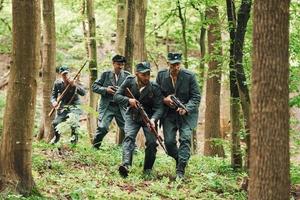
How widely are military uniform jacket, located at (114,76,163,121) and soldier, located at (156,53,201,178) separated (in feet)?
0.55

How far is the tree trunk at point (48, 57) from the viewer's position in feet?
42.4

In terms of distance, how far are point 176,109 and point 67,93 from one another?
13.1 feet

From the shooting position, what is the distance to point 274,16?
5547 mm

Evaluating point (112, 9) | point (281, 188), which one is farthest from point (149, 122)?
point (112, 9)

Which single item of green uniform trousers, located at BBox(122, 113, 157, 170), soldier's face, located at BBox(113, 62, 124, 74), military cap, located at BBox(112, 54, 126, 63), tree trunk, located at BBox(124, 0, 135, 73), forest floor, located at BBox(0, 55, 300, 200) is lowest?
forest floor, located at BBox(0, 55, 300, 200)

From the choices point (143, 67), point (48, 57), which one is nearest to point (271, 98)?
point (143, 67)

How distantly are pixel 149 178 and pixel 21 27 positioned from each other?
3.98m

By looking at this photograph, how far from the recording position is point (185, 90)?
9.40 metres

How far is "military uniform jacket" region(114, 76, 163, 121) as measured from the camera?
30.2 feet

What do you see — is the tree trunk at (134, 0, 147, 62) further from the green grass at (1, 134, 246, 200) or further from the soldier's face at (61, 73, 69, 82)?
the green grass at (1, 134, 246, 200)

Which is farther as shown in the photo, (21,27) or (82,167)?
(82,167)

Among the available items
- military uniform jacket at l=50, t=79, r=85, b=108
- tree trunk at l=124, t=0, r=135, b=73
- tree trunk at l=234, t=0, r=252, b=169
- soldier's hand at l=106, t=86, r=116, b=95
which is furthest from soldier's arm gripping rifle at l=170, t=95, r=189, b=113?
tree trunk at l=124, t=0, r=135, b=73

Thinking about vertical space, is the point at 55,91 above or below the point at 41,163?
above

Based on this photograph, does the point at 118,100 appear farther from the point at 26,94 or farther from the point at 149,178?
the point at 26,94
